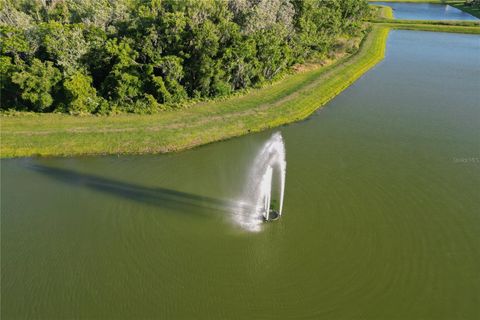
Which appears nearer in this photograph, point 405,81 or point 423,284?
point 423,284

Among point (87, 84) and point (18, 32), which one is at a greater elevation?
point (18, 32)

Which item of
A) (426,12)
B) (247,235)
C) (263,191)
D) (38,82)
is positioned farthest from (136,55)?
(426,12)

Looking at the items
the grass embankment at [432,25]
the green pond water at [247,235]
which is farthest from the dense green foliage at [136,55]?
the grass embankment at [432,25]

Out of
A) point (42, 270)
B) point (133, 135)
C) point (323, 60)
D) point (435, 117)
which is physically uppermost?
point (323, 60)

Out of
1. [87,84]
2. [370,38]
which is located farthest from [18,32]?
[370,38]

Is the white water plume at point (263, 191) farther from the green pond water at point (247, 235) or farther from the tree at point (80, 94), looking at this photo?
the tree at point (80, 94)

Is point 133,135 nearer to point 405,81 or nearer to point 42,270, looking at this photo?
point 42,270

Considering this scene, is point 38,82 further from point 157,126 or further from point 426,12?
point 426,12
